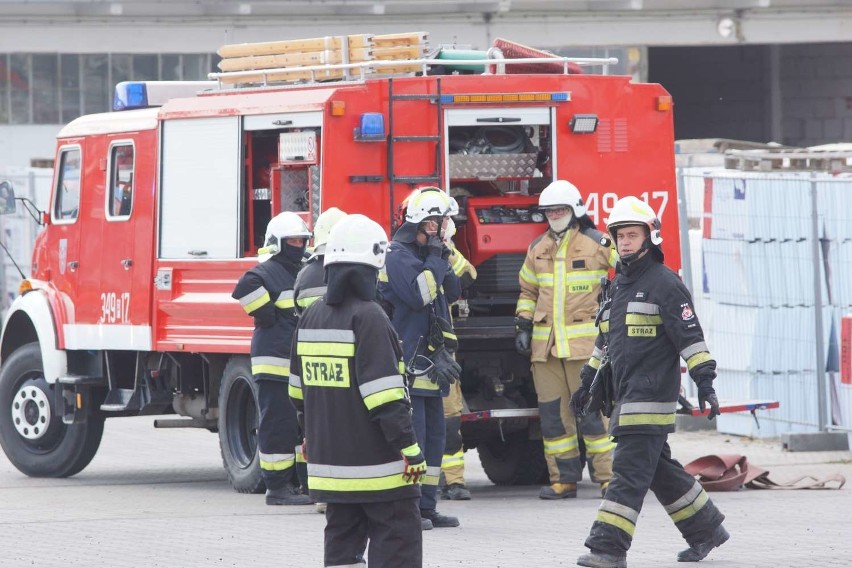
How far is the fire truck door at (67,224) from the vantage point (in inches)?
508

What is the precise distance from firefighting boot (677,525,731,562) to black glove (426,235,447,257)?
2.41 metres

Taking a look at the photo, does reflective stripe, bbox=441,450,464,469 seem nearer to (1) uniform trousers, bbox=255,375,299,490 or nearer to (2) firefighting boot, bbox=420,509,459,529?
Answer: (1) uniform trousers, bbox=255,375,299,490

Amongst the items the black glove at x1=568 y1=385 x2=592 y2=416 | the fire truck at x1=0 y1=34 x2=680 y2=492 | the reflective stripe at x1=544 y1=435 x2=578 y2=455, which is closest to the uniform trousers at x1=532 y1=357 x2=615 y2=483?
the reflective stripe at x1=544 y1=435 x2=578 y2=455

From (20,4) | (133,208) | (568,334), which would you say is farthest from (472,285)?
(20,4)

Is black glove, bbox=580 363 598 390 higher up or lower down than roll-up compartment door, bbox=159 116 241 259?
lower down

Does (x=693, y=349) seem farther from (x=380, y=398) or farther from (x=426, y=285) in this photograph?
(x=426, y=285)

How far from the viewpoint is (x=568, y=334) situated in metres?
10.6

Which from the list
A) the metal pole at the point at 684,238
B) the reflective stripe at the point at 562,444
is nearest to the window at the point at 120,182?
the reflective stripe at the point at 562,444

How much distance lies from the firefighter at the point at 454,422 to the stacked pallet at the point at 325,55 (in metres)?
1.21

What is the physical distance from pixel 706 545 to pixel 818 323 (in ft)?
18.8

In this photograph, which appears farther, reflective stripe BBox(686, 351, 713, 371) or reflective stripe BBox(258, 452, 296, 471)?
reflective stripe BBox(258, 452, 296, 471)

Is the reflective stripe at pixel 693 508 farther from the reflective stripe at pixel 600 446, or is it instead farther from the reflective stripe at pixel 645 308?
the reflective stripe at pixel 600 446

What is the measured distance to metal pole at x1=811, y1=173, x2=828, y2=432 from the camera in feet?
44.2

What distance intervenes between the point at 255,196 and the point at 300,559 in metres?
3.68
